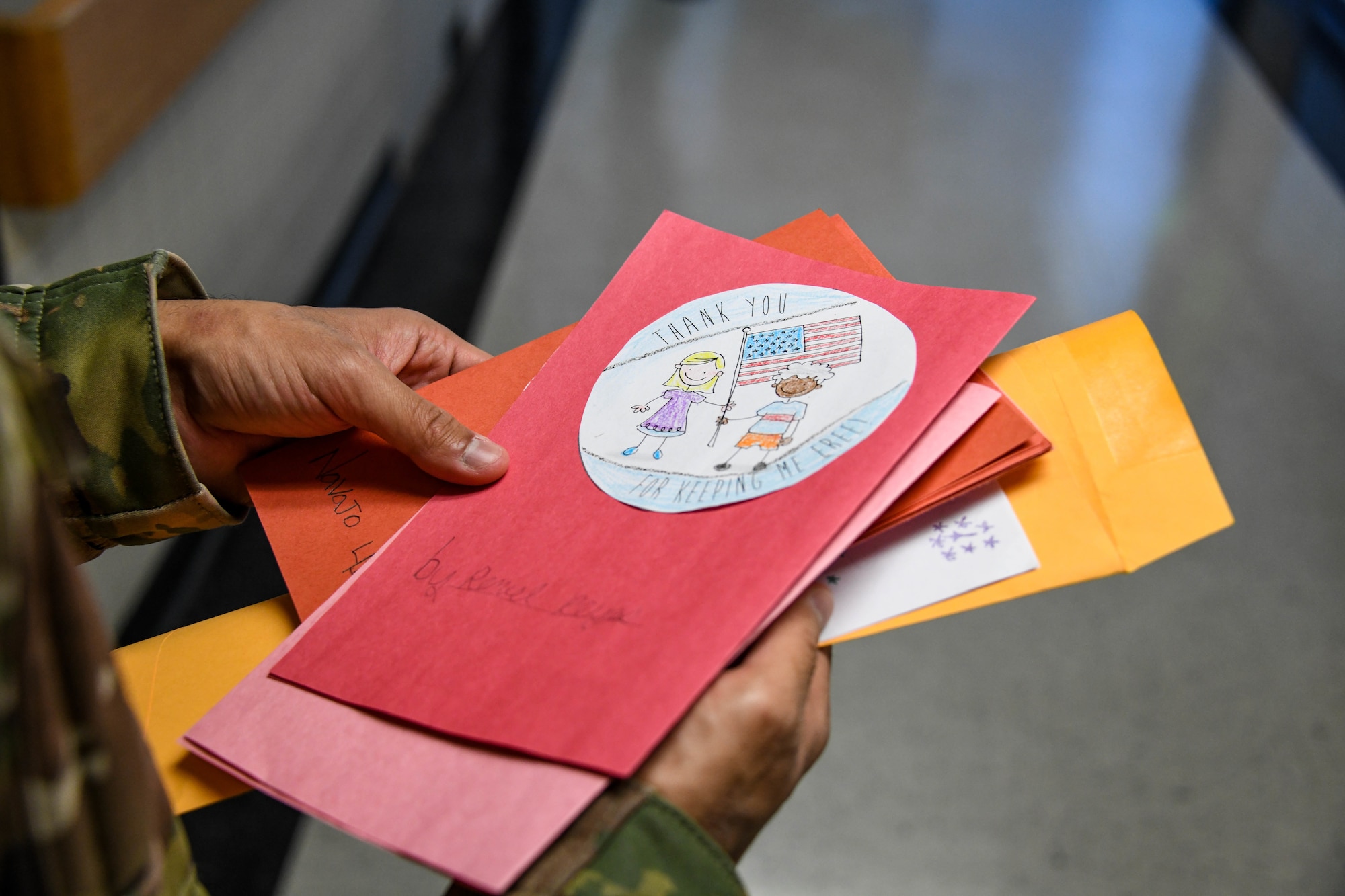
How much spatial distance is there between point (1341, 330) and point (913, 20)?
1.38 meters

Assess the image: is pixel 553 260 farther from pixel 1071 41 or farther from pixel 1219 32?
pixel 1219 32

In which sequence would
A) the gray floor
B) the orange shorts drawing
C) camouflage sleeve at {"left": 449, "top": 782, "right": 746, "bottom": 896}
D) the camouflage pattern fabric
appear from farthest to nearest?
the gray floor → the orange shorts drawing → camouflage sleeve at {"left": 449, "top": 782, "right": 746, "bottom": 896} → the camouflage pattern fabric

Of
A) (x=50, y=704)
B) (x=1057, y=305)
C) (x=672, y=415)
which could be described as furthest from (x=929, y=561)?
(x=1057, y=305)

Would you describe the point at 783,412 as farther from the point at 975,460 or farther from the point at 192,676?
the point at 192,676

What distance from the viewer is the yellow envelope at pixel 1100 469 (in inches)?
18.0

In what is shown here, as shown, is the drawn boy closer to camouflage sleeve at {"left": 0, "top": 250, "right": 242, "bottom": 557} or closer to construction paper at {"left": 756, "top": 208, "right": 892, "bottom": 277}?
construction paper at {"left": 756, "top": 208, "right": 892, "bottom": 277}

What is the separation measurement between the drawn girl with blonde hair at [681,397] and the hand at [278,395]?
0.28 feet

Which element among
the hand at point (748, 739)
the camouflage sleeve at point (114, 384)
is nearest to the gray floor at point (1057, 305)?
the hand at point (748, 739)

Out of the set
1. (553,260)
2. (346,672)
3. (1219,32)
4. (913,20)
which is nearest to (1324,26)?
(1219,32)

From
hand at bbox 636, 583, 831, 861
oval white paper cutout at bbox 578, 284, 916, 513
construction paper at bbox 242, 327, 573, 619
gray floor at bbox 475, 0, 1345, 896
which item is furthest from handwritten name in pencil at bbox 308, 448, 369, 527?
gray floor at bbox 475, 0, 1345, 896

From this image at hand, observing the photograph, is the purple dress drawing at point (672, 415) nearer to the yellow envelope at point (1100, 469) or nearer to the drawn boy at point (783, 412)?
the drawn boy at point (783, 412)

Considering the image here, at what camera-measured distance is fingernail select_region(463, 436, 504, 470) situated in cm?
53

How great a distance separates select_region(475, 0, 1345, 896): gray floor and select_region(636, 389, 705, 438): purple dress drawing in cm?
65

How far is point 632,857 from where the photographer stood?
1.30ft
